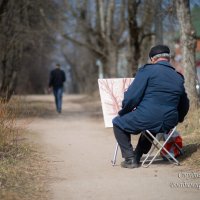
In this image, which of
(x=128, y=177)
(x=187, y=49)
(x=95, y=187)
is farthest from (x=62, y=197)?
(x=187, y=49)

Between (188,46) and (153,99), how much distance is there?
6.14 metres

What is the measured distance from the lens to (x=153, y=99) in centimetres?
841

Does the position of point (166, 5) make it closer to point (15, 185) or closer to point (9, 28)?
point (9, 28)

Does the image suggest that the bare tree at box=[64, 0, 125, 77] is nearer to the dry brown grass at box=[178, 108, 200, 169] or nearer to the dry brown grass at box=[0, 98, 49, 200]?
the dry brown grass at box=[178, 108, 200, 169]

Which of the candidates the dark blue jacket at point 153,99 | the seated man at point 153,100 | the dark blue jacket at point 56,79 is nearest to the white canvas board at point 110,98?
the seated man at point 153,100

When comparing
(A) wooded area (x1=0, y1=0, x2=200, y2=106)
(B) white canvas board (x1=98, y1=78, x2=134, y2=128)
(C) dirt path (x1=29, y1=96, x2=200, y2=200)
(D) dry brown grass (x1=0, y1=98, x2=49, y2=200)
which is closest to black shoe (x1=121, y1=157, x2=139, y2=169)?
(C) dirt path (x1=29, y1=96, x2=200, y2=200)

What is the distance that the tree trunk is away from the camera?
1408cm

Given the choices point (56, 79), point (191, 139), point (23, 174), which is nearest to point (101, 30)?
point (56, 79)

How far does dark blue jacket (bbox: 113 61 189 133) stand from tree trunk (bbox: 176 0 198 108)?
5736 millimetres

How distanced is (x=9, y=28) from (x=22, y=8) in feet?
3.22

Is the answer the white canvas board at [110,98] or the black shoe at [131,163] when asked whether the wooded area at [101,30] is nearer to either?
the white canvas board at [110,98]

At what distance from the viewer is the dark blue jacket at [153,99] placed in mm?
8398

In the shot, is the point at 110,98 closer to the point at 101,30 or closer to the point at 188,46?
the point at 188,46

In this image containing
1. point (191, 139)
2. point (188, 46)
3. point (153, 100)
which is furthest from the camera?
point (188, 46)
